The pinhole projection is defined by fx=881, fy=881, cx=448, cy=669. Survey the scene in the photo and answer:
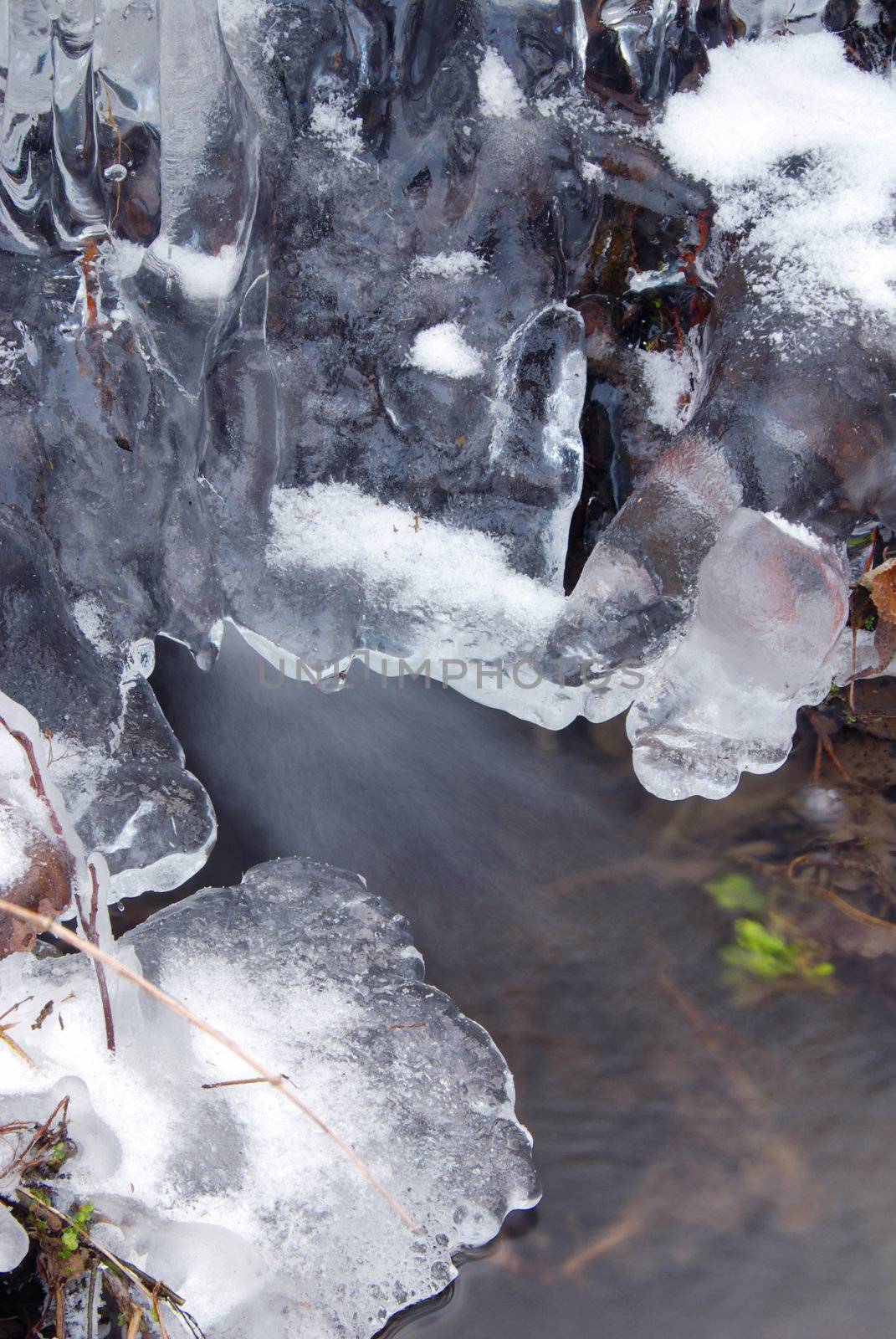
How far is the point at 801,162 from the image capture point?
198 centimetres

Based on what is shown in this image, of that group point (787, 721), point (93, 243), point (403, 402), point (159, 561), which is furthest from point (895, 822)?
point (93, 243)

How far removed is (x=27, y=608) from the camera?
2.14 metres

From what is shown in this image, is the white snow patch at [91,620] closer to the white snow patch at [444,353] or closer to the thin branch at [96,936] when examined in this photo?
the thin branch at [96,936]

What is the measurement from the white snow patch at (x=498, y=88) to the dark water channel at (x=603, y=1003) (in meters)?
1.44

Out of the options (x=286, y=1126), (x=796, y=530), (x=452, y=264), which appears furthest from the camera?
(x=286, y=1126)

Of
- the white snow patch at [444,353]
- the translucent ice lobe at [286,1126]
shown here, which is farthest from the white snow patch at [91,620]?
the white snow patch at [444,353]

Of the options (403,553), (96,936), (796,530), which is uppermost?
(796,530)

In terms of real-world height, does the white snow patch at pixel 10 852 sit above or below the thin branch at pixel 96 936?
above

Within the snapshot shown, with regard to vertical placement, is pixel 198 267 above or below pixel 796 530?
above

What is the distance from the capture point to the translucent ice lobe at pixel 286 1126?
2168mm

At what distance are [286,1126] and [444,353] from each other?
194 cm

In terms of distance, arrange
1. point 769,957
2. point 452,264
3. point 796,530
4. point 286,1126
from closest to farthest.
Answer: point 796,530 < point 452,264 < point 286,1126 < point 769,957

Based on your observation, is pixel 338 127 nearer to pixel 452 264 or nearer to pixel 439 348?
pixel 452 264

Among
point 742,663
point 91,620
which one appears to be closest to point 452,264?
point 742,663
